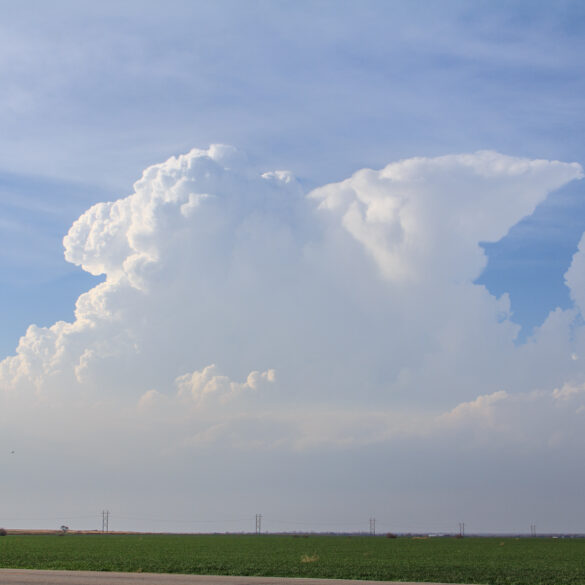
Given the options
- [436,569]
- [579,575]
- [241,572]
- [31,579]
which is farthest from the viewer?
[436,569]

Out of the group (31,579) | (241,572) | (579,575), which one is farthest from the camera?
(579,575)

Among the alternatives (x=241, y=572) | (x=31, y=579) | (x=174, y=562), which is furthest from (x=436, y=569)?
(x=31, y=579)

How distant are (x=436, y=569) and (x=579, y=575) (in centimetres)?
983

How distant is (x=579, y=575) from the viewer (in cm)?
4866

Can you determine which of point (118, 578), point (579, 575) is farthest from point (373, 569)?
point (118, 578)

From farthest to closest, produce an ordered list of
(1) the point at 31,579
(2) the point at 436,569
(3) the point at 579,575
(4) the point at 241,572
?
(2) the point at 436,569 → (3) the point at 579,575 → (4) the point at 241,572 → (1) the point at 31,579

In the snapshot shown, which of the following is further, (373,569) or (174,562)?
(174,562)

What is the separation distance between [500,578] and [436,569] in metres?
7.50

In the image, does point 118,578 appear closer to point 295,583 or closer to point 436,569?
point 295,583

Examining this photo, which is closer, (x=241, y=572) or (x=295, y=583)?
(x=295, y=583)

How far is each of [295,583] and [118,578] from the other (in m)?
8.62

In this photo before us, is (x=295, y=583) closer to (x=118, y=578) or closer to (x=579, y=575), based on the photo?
(x=118, y=578)

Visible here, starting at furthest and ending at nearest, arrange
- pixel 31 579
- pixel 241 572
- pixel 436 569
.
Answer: pixel 436 569 → pixel 241 572 → pixel 31 579

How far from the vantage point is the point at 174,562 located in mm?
55781
